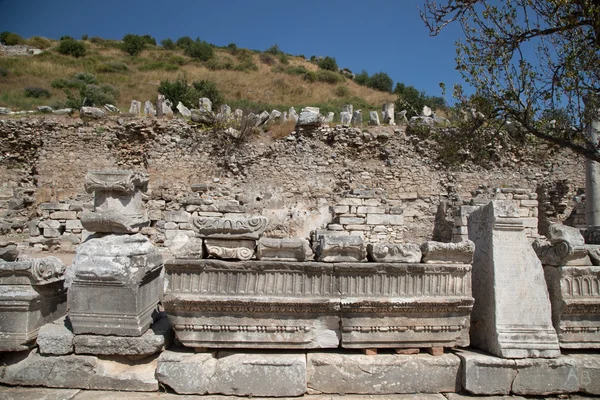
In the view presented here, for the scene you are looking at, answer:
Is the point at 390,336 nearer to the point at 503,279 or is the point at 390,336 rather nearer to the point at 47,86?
the point at 503,279

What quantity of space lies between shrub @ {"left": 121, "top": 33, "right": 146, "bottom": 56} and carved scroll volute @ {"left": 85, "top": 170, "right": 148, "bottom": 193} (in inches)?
1518

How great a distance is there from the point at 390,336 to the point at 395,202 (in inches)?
445

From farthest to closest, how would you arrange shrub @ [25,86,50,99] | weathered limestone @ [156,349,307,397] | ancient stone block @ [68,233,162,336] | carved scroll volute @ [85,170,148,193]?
shrub @ [25,86,50,99] < carved scroll volute @ [85,170,148,193] < ancient stone block @ [68,233,162,336] < weathered limestone @ [156,349,307,397]

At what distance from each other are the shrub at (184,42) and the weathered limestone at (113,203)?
131 feet

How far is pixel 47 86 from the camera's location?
24.6 meters

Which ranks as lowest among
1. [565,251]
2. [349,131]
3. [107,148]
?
[565,251]

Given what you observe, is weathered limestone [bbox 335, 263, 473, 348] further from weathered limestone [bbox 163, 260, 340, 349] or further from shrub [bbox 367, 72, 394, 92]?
shrub [bbox 367, 72, 394, 92]

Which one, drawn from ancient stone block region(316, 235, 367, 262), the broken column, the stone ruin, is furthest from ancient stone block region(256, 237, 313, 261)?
the broken column

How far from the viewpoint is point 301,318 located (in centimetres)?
288

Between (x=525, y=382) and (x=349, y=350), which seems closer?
(x=525, y=382)

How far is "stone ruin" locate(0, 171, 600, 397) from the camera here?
9.14ft

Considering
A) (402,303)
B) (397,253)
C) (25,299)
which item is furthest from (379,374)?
(25,299)

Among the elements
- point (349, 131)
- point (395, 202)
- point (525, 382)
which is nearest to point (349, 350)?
point (525, 382)

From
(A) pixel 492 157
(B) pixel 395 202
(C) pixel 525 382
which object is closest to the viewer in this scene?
(C) pixel 525 382
